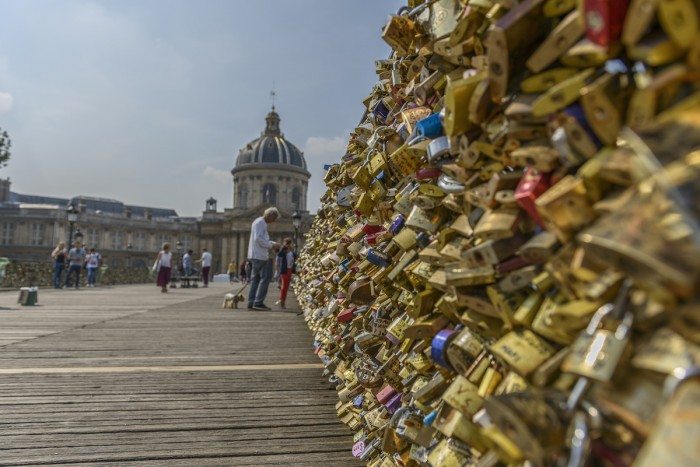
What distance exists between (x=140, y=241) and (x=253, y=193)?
23.5 meters

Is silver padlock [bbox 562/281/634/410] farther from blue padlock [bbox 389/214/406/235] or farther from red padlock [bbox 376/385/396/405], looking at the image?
red padlock [bbox 376/385/396/405]

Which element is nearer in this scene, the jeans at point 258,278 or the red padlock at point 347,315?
the red padlock at point 347,315

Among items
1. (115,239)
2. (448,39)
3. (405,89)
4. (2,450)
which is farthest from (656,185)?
(115,239)

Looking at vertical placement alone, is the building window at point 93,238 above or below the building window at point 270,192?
below

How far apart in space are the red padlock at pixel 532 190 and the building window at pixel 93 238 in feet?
319

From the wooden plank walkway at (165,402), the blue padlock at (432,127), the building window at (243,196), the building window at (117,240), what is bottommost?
the wooden plank walkway at (165,402)

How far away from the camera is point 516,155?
1.06m

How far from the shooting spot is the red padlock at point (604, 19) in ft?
2.70

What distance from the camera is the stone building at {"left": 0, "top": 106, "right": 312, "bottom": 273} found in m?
83.9

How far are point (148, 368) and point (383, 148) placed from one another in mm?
3112

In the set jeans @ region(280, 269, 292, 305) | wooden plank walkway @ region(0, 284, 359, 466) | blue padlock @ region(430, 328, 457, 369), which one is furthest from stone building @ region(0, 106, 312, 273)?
blue padlock @ region(430, 328, 457, 369)

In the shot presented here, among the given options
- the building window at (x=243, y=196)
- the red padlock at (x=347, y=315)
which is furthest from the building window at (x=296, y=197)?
the red padlock at (x=347, y=315)

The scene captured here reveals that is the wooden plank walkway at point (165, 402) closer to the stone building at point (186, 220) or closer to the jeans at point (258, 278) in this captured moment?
the jeans at point (258, 278)

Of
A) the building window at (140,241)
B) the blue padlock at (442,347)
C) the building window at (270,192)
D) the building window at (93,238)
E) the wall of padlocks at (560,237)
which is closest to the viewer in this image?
the wall of padlocks at (560,237)
